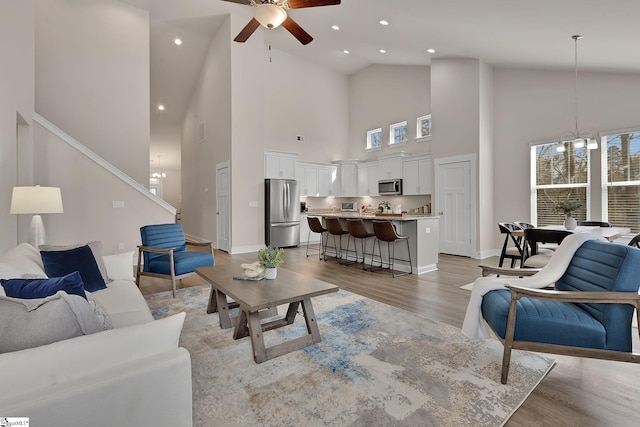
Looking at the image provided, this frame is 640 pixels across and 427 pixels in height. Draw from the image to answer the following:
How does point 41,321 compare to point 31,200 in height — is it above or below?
below

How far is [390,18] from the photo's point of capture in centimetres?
520

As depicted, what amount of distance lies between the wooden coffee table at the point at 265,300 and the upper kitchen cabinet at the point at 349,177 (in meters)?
6.74

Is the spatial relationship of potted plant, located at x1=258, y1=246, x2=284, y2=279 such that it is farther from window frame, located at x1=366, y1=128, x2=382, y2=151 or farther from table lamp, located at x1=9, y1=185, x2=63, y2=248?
window frame, located at x1=366, y1=128, x2=382, y2=151

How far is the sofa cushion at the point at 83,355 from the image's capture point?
38.3 inches

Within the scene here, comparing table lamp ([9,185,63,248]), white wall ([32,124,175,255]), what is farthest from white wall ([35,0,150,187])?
table lamp ([9,185,63,248])

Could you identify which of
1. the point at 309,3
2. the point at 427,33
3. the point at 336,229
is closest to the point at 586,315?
the point at 309,3

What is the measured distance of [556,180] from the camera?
5.74 m

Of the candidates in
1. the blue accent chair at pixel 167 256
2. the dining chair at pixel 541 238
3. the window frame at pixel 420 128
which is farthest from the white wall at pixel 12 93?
the window frame at pixel 420 128

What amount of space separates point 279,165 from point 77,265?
20.0 ft

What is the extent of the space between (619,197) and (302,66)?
26.0 feet

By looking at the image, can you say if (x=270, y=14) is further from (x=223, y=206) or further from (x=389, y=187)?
(x=389, y=187)

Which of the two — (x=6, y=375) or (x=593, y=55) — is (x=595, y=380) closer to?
(x=6, y=375)

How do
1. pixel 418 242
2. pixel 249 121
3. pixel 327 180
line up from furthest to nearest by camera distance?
pixel 327 180 < pixel 249 121 < pixel 418 242

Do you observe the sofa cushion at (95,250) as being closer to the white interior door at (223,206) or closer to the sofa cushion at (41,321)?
the sofa cushion at (41,321)
